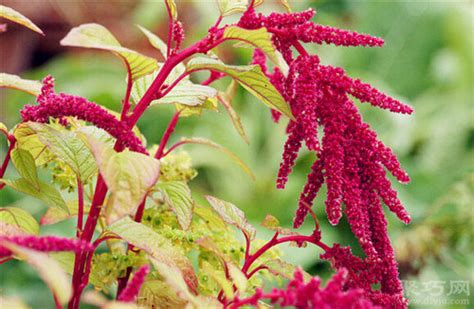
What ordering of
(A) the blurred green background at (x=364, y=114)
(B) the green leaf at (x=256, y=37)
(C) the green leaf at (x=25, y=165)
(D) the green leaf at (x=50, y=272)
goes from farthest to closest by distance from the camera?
(A) the blurred green background at (x=364, y=114), (C) the green leaf at (x=25, y=165), (B) the green leaf at (x=256, y=37), (D) the green leaf at (x=50, y=272)

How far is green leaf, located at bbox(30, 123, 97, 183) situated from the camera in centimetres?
52

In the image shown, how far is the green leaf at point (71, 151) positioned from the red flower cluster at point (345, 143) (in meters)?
0.16

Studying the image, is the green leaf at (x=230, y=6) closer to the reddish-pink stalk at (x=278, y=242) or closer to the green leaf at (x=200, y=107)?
the green leaf at (x=200, y=107)

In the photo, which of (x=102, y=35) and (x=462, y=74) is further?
(x=462, y=74)

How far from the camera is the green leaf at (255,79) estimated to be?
0.49m

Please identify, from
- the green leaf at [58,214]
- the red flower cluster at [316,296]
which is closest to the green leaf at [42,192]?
the green leaf at [58,214]

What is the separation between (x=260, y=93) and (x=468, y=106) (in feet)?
7.93

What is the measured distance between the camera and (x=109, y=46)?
471 mm

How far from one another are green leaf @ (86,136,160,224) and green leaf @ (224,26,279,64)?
11cm

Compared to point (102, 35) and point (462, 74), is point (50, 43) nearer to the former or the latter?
point (462, 74)

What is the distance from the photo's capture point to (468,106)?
8.93ft

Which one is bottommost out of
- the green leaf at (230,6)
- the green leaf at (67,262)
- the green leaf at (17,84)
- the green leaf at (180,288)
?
the green leaf at (67,262)

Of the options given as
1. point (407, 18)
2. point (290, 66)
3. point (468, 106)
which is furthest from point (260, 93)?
point (407, 18)

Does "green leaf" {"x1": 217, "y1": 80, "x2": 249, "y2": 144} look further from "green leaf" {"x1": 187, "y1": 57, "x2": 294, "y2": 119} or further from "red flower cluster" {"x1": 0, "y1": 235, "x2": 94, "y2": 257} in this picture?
"red flower cluster" {"x1": 0, "y1": 235, "x2": 94, "y2": 257}
